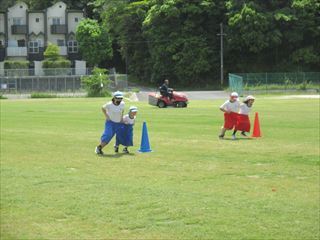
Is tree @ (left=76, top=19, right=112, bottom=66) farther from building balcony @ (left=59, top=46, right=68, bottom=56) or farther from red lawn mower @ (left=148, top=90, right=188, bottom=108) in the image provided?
red lawn mower @ (left=148, top=90, right=188, bottom=108)

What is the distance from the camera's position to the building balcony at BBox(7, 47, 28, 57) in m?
95.2

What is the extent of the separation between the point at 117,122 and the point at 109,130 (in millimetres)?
289

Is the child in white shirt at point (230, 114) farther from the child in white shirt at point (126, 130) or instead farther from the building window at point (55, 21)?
the building window at point (55, 21)

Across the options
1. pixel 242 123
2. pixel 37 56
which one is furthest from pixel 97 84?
pixel 242 123

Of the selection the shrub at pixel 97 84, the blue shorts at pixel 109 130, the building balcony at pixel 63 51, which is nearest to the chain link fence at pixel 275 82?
the shrub at pixel 97 84

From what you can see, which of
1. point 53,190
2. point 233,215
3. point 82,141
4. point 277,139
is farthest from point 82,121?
point 233,215

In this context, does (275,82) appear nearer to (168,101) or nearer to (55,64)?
(55,64)

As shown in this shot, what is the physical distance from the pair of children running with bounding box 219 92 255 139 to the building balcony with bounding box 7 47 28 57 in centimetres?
8056

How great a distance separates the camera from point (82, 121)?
2738 cm

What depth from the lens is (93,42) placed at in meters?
87.9

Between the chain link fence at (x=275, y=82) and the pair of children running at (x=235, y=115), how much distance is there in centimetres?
4700

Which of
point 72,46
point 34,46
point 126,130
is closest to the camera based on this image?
point 126,130

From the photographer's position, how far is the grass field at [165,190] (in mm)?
8180

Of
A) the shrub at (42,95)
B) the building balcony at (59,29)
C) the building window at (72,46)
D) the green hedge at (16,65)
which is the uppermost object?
the building balcony at (59,29)
